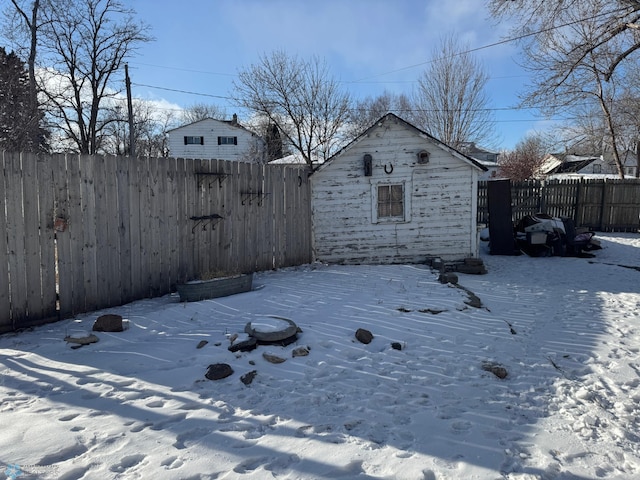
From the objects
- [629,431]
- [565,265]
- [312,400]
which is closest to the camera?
[629,431]

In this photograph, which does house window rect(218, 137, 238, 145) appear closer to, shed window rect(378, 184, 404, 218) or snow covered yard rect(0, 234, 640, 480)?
shed window rect(378, 184, 404, 218)

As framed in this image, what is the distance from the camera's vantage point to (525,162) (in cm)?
3553

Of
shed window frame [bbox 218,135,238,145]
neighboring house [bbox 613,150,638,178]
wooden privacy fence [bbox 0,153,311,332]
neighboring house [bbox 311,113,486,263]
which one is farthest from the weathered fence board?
shed window frame [bbox 218,135,238,145]

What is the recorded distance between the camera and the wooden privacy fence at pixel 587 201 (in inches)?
613

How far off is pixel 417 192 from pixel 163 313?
6.44 m

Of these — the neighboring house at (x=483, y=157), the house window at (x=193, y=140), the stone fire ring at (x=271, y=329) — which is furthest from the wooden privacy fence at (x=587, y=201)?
the house window at (x=193, y=140)

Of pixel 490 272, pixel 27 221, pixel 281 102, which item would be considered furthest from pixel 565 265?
pixel 281 102

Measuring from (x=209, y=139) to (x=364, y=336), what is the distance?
1253 inches

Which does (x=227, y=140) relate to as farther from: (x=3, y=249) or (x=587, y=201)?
(x=3, y=249)

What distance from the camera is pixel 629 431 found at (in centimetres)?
295

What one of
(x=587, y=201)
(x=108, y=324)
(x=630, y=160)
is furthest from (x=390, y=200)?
(x=630, y=160)

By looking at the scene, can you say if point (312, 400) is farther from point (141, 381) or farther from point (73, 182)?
point (73, 182)

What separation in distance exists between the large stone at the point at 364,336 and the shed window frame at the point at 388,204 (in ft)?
16.9

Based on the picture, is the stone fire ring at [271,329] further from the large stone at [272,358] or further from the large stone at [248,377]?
the large stone at [248,377]
